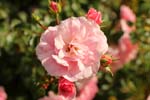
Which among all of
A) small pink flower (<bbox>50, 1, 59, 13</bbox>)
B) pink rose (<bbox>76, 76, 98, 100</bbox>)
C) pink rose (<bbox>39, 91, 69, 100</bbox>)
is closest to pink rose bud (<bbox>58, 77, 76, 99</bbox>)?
pink rose (<bbox>39, 91, 69, 100</bbox>)

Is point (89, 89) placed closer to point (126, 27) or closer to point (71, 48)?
point (126, 27)

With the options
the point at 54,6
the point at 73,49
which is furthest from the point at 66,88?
the point at 54,6

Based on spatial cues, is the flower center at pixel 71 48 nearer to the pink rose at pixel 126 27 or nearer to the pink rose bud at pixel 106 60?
the pink rose bud at pixel 106 60

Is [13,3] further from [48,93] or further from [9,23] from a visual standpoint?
[48,93]

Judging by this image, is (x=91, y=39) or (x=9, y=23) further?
(x=9, y=23)

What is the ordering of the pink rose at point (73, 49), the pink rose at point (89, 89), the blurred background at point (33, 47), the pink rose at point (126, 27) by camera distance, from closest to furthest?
the pink rose at point (73, 49) → the blurred background at point (33, 47) → the pink rose at point (89, 89) → the pink rose at point (126, 27)

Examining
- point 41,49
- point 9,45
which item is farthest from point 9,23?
point 41,49

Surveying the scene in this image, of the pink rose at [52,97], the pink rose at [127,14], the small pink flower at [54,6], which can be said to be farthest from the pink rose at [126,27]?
the small pink flower at [54,6]
